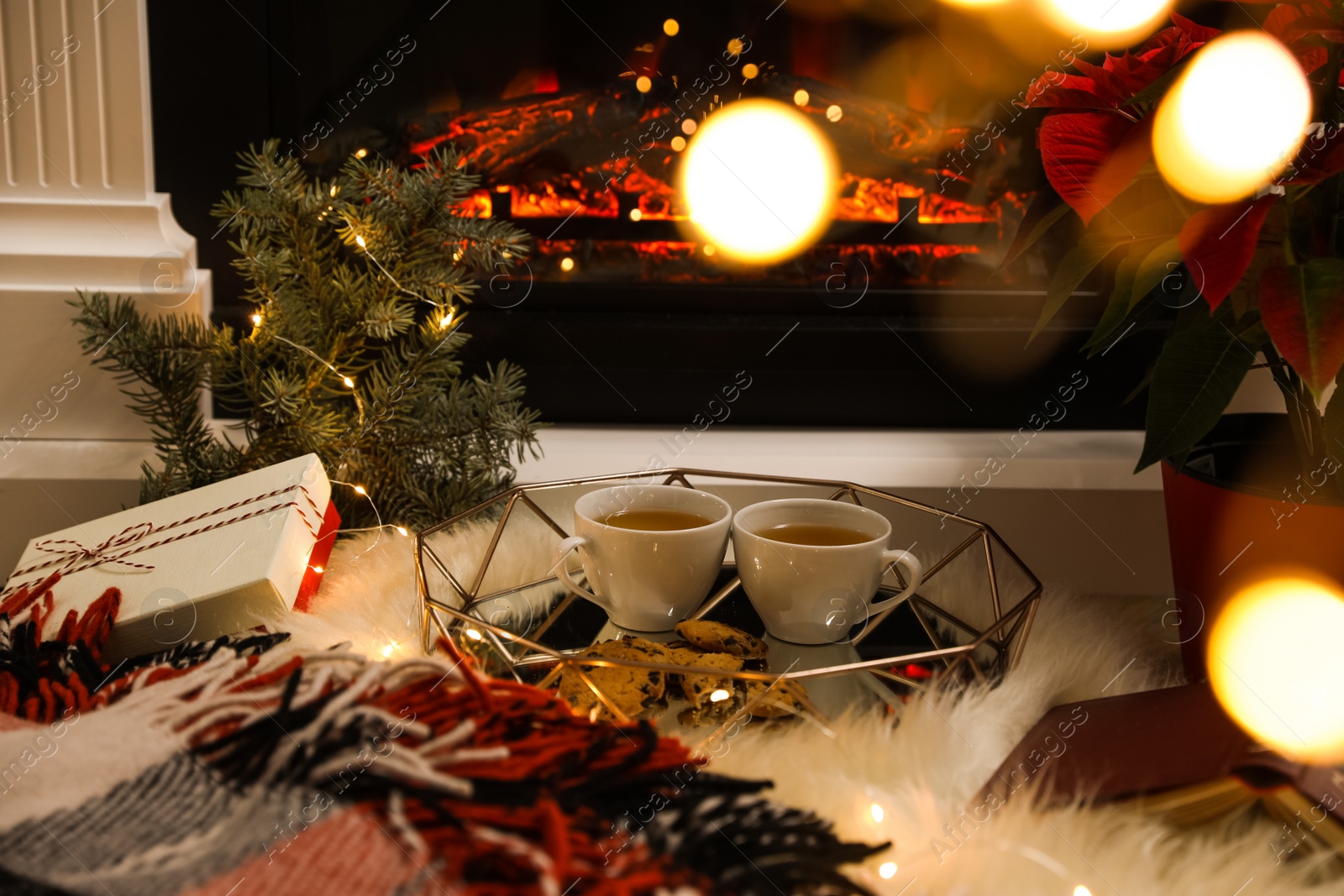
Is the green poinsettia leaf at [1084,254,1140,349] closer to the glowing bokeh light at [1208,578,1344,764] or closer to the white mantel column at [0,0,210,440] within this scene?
the glowing bokeh light at [1208,578,1344,764]

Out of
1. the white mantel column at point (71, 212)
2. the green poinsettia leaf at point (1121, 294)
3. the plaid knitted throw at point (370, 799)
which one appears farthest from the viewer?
the white mantel column at point (71, 212)

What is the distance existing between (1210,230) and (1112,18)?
48cm

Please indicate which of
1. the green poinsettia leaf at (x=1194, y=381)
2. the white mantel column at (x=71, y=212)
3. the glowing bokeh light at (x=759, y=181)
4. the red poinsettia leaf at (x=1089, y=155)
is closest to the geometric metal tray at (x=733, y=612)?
the green poinsettia leaf at (x=1194, y=381)

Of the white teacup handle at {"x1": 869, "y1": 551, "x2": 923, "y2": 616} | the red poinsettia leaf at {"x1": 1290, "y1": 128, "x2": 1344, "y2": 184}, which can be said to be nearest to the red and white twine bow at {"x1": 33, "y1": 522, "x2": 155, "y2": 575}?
the white teacup handle at {"x1": 869, "y1": 551, "x2": 923, "y2": 616}

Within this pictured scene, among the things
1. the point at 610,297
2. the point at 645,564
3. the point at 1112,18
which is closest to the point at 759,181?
the point at 610,297

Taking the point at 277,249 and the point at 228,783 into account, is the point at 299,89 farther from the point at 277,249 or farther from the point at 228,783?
the point at 228,783

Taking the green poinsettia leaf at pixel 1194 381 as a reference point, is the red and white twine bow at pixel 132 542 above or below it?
above

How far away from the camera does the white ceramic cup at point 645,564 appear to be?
592mm

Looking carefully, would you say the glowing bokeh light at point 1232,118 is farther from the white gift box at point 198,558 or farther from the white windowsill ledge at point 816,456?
the white gift box at point 198,558

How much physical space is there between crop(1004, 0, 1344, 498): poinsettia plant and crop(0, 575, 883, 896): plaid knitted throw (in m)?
0.35

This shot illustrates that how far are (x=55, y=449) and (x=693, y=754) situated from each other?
0.81 meters

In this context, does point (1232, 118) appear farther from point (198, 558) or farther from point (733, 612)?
point (198, 558)

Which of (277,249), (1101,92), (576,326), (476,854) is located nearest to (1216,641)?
(1101,92)

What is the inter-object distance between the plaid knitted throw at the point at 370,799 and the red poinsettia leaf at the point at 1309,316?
1.10 feet
